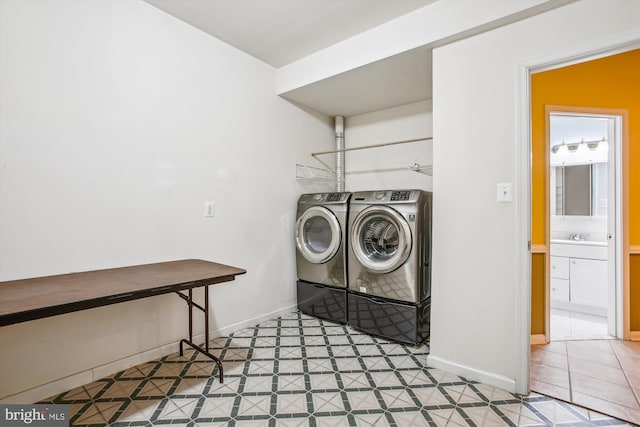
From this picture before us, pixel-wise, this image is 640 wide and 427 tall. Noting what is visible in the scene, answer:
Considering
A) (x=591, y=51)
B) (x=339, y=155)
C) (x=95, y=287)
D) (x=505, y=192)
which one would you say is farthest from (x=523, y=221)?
(x=95, y=287)

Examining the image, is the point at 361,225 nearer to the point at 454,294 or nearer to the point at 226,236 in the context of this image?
the point at 454,294

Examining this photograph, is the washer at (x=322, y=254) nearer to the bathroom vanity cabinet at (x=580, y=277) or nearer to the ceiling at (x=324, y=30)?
the ceiling at (x=324, y=30)

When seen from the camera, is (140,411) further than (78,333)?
No

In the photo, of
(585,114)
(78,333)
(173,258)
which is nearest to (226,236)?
(173,258)

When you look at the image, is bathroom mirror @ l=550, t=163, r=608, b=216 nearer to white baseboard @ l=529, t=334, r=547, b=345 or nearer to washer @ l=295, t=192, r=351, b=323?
white baseboard @ l=529, t=334, r=547, b=345

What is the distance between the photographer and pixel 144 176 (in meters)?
2.11

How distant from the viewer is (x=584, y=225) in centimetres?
376

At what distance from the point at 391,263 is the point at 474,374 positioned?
0.87m

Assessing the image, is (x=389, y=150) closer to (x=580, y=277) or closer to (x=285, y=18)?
(x=285, y=18)

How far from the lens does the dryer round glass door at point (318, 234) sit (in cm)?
280

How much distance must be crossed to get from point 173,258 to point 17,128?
1.12 meters

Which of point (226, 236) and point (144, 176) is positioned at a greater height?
point (144, 176)

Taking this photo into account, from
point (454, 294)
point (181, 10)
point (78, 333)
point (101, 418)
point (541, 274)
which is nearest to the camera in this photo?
point (101, 418)

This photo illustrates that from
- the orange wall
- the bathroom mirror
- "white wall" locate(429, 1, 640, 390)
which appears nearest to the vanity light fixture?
the bathroom mirror
